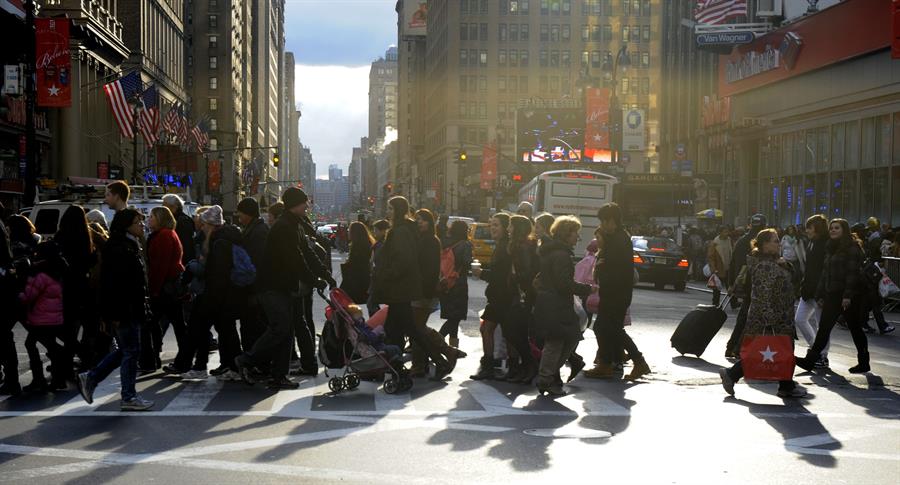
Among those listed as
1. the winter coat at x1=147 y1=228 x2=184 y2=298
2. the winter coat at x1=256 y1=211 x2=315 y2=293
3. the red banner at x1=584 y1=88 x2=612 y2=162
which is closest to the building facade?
the red banner at x1=584 y1=88 x2=612 y2=162

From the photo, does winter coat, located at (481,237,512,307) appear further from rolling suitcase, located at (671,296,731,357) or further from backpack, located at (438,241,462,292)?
rolling suitcase, located at (671,296,731,357)

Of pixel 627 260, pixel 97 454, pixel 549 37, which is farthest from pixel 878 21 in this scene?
pixel 549 37

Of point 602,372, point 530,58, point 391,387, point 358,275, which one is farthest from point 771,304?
point 530,58

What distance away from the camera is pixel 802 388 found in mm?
11578

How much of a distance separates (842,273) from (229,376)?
687 cm

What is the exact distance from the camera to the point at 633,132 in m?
104

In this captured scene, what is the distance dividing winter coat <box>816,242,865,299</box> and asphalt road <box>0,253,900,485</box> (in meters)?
1.03

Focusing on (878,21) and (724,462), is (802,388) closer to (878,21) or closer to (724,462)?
(724,462)

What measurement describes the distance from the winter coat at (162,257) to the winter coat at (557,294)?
3887 mm

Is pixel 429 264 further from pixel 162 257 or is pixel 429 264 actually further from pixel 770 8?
pixel 770 8

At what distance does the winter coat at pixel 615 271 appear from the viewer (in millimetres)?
12656

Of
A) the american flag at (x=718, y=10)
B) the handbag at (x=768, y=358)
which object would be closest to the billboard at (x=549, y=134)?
the american flag at (x=718, y=10)

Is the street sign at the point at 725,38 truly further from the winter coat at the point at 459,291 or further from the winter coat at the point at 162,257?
the winter coat at the point at 162,257

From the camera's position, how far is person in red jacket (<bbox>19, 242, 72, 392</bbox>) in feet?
36.3
